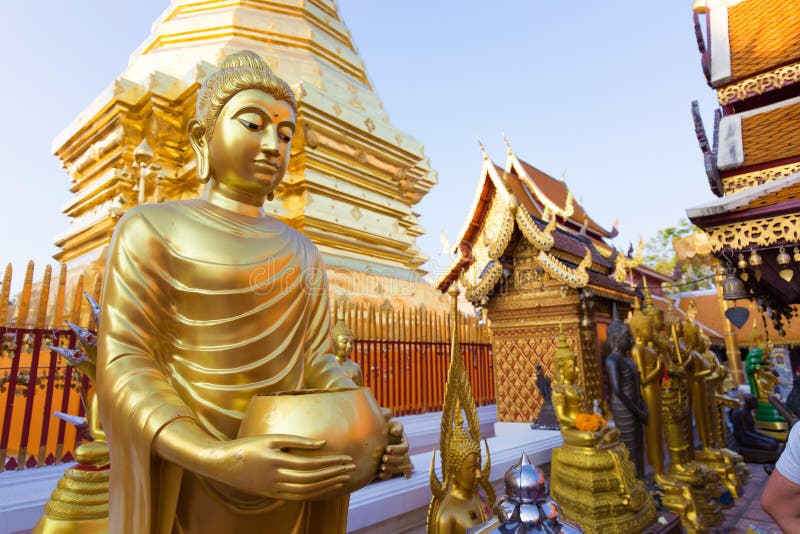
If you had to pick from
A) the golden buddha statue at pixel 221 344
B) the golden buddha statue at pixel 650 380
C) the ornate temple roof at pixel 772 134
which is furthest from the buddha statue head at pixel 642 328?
the golden buddha statue at pixel 221 344

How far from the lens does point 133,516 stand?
117 centimetres

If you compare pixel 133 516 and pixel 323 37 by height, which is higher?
pixel 323 37

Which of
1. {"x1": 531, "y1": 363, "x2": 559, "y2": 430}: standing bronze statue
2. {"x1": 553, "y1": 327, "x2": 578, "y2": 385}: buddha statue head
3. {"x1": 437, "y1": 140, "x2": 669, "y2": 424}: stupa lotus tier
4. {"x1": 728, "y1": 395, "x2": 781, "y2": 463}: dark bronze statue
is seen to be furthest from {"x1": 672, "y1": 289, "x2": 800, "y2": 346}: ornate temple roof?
{"x1": 553, "y1": 327, "x2": 578, "y2": 385}: buddha statue head

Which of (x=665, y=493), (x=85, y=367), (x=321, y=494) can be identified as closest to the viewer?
(x=321, y=494)

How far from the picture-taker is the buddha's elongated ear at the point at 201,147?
161 cm

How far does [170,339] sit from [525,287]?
5984 millimetres

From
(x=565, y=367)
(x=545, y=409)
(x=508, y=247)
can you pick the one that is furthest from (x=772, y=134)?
(x=545, y=409)

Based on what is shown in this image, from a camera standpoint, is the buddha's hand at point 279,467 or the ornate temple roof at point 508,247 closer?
the buddha's hand at point 279,467

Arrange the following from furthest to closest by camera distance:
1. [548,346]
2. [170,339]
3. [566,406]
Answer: [548,346], [566,406], [170,339]

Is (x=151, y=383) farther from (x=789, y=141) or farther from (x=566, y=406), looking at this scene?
(x=789, y=141)

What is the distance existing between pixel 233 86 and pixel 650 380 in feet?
15.4

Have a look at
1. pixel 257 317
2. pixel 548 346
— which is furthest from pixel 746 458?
pixel 257 317

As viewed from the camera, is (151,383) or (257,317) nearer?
(151,383)

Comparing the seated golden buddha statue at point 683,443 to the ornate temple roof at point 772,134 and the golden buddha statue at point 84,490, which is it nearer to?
the ornate temple roof at point 772,134
